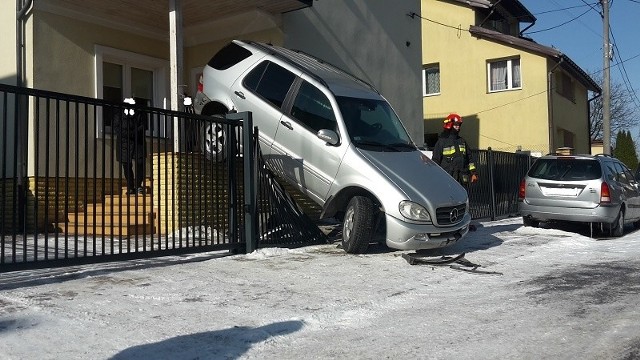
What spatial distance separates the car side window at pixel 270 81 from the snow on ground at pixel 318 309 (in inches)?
98.1

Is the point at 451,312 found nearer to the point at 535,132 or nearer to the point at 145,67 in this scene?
the point at 145,67

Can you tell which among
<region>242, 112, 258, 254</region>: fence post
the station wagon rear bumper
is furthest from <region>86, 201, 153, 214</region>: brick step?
the station wagon rear bumper

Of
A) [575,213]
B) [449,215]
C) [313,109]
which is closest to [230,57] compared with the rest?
[313,109]

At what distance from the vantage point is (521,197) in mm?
12477

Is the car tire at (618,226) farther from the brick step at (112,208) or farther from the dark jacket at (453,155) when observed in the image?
the brick step at (112,208)

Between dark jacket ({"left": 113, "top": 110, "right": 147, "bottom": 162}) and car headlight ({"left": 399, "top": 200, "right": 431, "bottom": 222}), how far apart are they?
307 cm

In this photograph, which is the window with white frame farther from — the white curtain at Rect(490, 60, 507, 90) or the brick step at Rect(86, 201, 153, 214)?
the white curtain at Rect(490, 60, 507, 90)

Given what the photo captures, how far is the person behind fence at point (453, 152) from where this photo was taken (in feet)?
35.7

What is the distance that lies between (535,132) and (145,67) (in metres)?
16.9

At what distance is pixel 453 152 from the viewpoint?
10.9 metres

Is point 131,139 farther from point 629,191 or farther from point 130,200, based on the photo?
point 629,191

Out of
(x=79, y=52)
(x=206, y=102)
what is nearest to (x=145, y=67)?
(x=79, y=52)

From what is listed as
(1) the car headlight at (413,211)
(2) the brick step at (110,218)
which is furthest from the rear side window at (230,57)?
(1) the car headlight at (413,211)

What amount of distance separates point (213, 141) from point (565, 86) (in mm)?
23955
